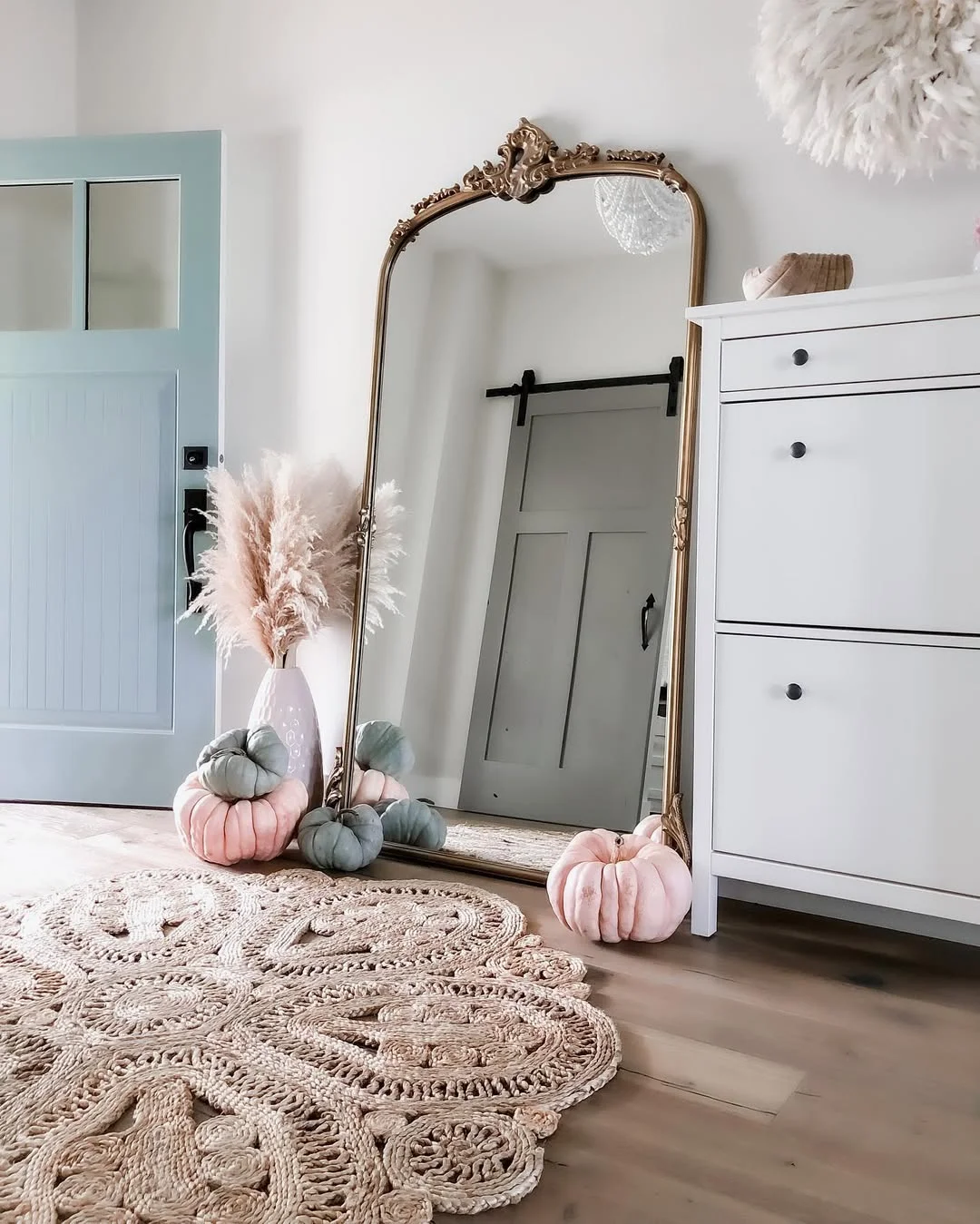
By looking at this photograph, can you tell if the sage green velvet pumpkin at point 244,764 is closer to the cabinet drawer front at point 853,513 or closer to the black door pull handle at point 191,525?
the black door pull handle at point 191,525

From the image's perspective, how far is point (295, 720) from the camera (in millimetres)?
2471

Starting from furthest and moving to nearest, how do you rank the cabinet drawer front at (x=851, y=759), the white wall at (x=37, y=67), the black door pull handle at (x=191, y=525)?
1. the white wall at (x=37, y=67)
2. the black door pull handle at (x=191, y=525)
3. the cabinet drawer front at (x=851, y=759)

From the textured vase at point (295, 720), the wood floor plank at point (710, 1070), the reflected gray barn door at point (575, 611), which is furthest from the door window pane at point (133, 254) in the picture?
the wood floor plank at point (710, 1070)

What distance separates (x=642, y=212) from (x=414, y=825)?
1.43 metres

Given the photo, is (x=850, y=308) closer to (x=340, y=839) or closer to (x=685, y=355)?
(x=685, y=355)

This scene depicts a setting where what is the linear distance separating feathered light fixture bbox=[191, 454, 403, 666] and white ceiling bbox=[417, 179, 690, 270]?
2.00 feet

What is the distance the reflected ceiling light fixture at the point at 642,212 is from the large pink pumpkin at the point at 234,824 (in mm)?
1414

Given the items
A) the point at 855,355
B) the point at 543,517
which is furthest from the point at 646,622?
the point at 855,355

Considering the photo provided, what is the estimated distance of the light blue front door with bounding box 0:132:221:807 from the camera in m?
2.80

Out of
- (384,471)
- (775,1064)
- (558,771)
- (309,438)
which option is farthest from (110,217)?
(775,1064)

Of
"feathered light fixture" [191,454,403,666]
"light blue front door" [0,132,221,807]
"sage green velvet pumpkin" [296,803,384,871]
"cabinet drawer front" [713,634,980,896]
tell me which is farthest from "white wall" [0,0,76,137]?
"cabinet drawer front" [713,634,980,896]

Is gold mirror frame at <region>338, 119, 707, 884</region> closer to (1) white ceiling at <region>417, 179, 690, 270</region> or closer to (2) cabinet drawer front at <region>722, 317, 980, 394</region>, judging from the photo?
(1) white ceiling at <region>417, 179, 690, 270</region>

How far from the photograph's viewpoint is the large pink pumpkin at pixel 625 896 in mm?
1715

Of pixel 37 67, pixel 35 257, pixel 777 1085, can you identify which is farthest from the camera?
pixel 37 67
